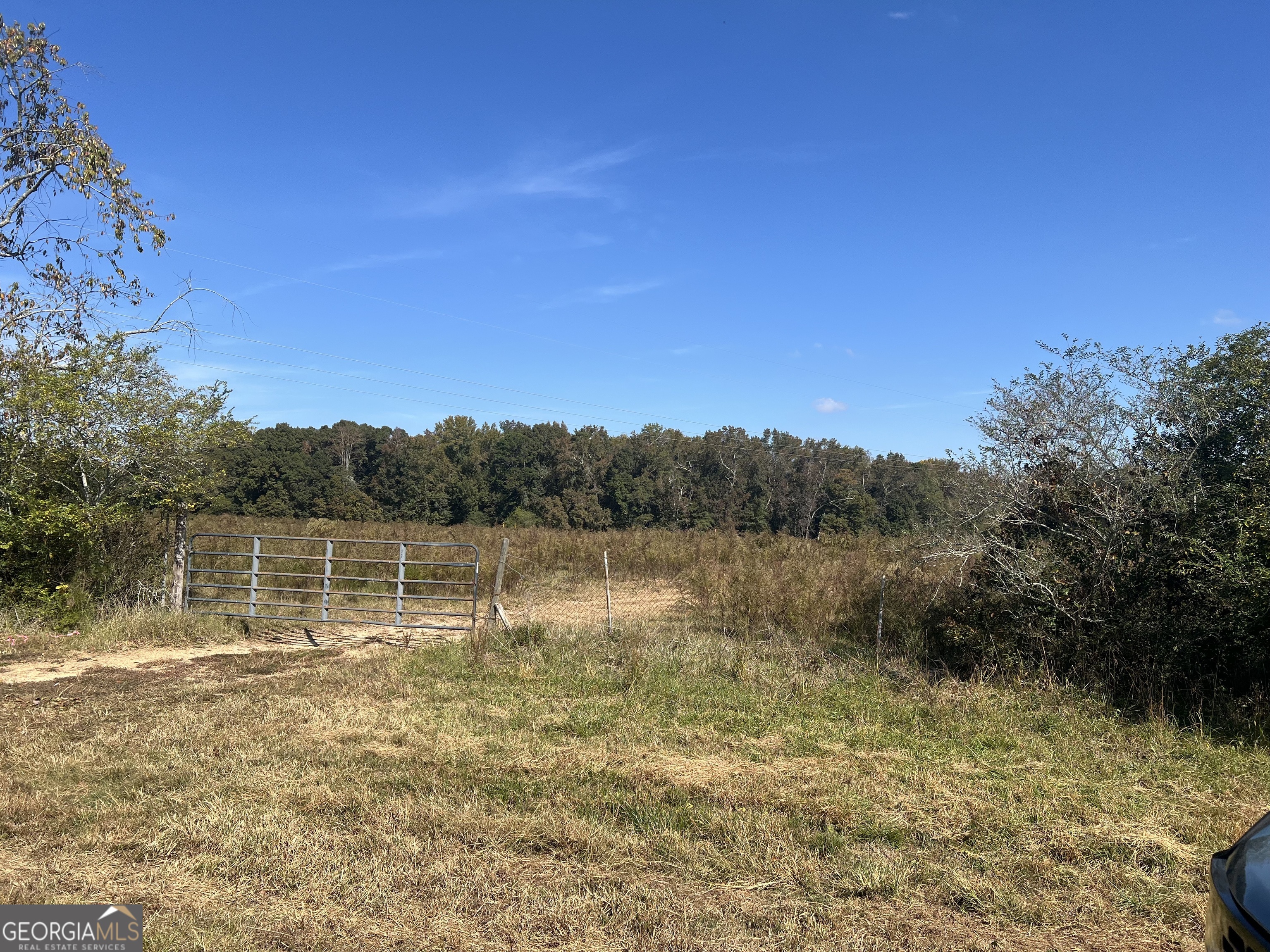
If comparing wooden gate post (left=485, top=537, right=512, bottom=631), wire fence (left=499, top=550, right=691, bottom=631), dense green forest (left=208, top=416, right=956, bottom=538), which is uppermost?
dense green forest (left=208, top=416, right=956, bottom=538)

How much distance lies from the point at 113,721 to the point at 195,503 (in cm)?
565

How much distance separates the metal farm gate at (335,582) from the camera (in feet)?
38.5

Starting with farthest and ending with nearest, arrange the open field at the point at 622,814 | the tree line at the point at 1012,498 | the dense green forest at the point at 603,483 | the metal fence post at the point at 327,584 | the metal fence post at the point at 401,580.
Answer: the dense green forest at the point at 603,483
the metal fence post at the point at 327,584
the metal fence post at the point at 401,580
the tree line at the point at 1012,498
the open field at the point at 622,814

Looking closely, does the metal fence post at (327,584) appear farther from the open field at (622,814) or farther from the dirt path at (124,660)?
the open field at (622,814)

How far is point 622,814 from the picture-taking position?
4.91 metres

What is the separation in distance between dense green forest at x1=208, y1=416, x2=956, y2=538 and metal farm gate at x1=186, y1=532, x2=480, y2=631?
27947 millimetres

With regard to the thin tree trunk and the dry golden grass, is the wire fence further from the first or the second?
the thin tree trunk

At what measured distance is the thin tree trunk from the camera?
39.3ft

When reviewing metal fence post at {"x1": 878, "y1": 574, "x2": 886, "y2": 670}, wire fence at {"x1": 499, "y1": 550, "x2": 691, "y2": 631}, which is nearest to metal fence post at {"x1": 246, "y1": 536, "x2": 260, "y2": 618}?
wire fence at {"x1": 499, "y1": 550, "x2": 691, "y2": 631}

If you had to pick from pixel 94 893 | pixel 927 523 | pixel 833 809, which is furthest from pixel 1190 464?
pixel 94 893

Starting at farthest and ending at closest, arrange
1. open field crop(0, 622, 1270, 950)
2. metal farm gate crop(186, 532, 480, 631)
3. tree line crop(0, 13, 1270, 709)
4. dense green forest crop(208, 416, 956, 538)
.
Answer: dense green forest crop(208, 416, 956, 538) → metal farm gate crop(186, 532, 480, 631) → tree line crop(0, 13, 1270, 709) → open field crop(0, 622, 1270, 950)

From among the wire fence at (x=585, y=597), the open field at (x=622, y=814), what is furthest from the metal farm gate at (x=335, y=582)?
the open field at (x=622, y=814)

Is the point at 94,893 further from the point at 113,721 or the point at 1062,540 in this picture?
the point at 1062,540

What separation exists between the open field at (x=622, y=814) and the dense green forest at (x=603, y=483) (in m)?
40.9
